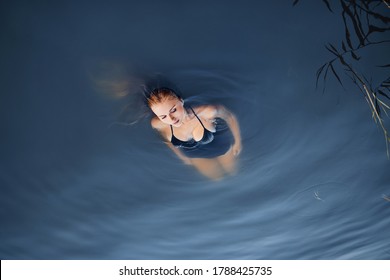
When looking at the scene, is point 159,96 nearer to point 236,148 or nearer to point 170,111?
point 170,111

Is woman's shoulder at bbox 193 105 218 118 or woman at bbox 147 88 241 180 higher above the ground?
woman's shoulder at bbox 193 105 218 118

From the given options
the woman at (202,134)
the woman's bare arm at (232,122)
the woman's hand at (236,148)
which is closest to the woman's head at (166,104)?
the woman at (202,134)

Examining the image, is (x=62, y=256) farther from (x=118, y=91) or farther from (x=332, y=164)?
(x=332, y=164)

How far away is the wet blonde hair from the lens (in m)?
1.33

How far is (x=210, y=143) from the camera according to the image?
1.54 meters

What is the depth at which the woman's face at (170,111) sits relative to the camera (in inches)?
52.8

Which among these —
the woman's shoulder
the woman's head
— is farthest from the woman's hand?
the woman's head

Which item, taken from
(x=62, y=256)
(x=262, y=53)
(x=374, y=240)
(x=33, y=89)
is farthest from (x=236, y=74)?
(x=62, y=256)

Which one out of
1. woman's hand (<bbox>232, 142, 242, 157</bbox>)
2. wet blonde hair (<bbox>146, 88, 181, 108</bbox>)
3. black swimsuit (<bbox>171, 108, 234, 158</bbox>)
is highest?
wet blonde hair (<bbox>146, 88, 181, 108</bbox>)

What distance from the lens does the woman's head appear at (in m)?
1.33

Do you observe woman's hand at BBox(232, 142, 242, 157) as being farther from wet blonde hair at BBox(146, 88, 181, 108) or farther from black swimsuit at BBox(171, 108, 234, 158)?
wet blonde hair at BBox(146, 88, 181, 108)

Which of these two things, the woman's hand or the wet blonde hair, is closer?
the wet blonde hair

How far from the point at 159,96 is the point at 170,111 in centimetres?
7

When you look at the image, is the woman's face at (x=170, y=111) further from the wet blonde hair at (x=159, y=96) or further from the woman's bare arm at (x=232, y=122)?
the woman's bare arm at (x=232, y=122)
